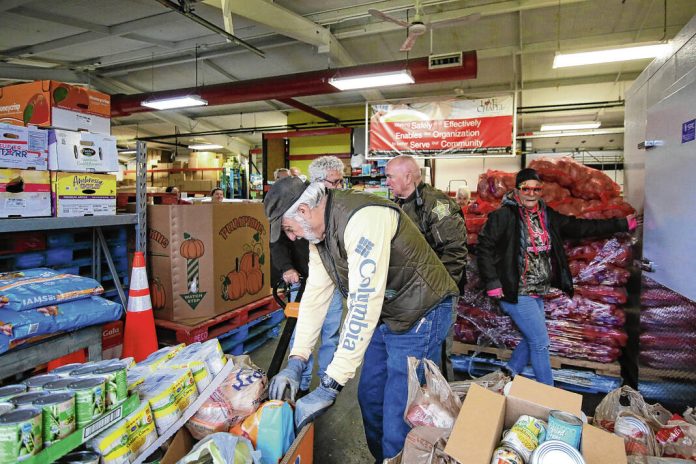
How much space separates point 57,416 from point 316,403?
2.48 ft

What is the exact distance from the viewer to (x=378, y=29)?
22.9 feet

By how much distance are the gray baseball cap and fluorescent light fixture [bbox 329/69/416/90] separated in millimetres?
5147

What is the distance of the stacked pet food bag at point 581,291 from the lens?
306 centimetres

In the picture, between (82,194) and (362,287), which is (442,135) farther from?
(362,287)

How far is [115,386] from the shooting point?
1.22 metres

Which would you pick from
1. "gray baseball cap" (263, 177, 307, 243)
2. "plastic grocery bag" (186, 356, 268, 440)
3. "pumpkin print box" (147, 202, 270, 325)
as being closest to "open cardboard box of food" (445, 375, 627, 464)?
"plastic grocery bag" (186, 356, 268, 440)

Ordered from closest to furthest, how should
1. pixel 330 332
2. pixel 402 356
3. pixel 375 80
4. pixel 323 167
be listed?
pixel 402 356, pixel 330 332, pixel 323 167, pixel 375 80

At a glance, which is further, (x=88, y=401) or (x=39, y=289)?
(x=39, y=289)

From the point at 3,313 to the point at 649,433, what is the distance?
2.53 meters

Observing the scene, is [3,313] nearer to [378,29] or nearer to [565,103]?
[378,29]

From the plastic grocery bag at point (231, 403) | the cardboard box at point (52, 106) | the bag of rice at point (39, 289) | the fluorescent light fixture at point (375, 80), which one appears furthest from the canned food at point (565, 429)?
the fluorescent light fixture at point (375, 80)

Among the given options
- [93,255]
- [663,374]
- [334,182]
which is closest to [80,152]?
[93,255]

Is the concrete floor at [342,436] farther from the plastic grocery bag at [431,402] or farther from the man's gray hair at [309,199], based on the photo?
the man's gray hair at [309,199]

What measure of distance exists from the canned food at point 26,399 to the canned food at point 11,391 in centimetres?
3
